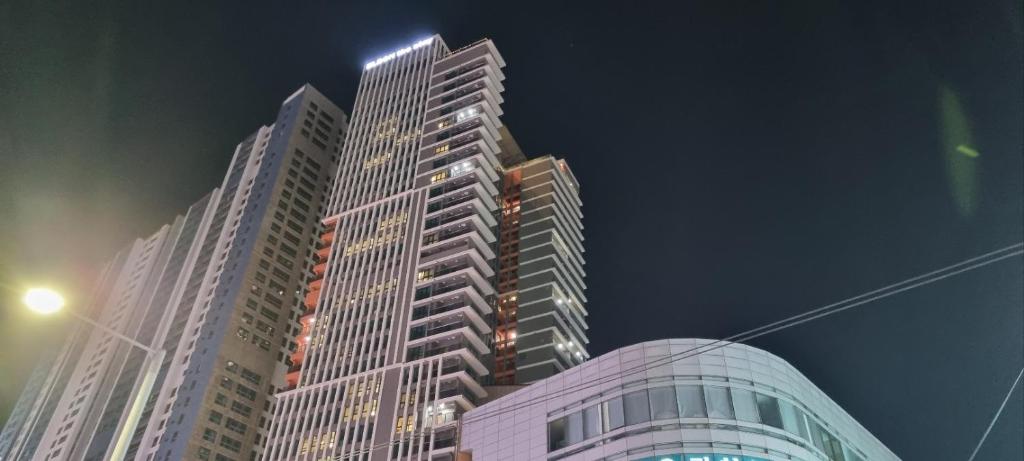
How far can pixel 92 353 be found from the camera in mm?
154875

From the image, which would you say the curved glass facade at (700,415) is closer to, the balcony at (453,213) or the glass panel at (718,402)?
the glass panel at (718,402)

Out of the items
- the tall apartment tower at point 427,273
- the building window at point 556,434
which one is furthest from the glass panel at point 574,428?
the tall apartment tower at point 427,273

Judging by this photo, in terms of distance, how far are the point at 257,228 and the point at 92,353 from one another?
5469cm

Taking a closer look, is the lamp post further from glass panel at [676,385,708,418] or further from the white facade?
the white facade

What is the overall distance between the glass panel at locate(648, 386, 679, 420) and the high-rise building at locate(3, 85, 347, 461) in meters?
77.9

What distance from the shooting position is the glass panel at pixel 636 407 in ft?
150

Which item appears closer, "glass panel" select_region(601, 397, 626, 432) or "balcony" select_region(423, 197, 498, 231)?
"glass panel" select_region(601, 397, 626, 432)

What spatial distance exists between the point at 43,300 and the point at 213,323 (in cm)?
11145

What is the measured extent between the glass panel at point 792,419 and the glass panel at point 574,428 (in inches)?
471

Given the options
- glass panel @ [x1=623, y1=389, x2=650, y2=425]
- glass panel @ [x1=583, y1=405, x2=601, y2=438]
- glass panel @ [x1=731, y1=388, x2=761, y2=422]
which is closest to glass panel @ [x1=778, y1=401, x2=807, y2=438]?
glass panel @ [x1=731, y1=388, x2=761, y2=422]

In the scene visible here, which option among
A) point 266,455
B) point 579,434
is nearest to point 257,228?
→ point 266,455

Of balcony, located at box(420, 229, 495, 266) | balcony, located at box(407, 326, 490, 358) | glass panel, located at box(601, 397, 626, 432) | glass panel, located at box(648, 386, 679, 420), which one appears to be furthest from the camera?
balcony, located at box(420, 229, 495, 266)

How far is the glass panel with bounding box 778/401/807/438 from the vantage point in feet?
148

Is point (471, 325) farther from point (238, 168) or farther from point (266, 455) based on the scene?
point (238, 168)
